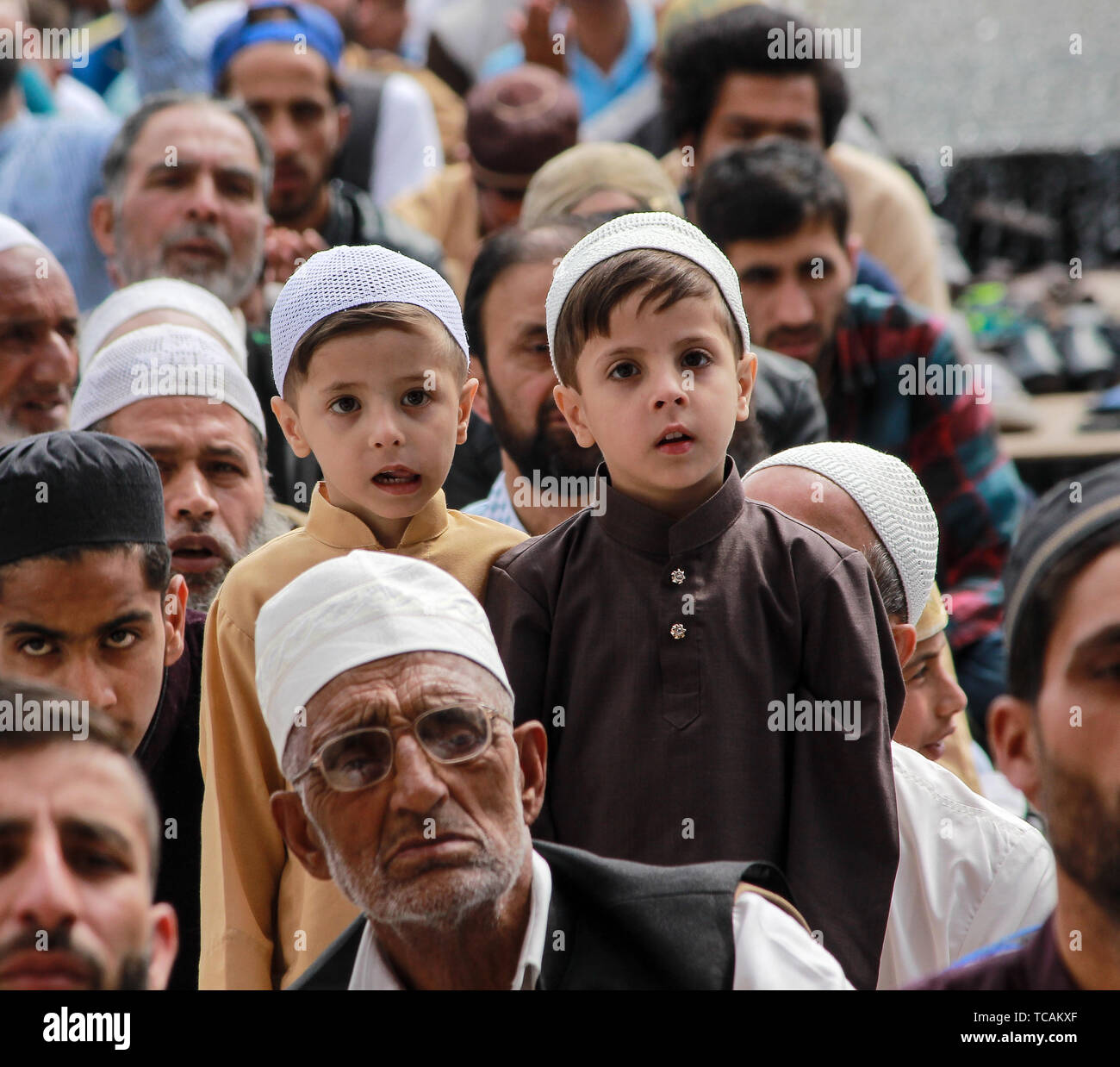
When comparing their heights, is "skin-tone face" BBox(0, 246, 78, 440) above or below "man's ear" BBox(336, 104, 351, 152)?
below

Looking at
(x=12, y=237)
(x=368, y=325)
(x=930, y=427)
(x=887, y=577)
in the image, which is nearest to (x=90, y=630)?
(x=368, y=325)

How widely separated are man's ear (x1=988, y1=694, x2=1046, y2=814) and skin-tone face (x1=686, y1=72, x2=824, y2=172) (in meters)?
3.28

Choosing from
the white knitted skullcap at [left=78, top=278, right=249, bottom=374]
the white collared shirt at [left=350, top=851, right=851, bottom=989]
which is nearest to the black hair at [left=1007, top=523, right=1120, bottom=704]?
the white collared shirt at [left=350, top=851, right=851, bottom=989]

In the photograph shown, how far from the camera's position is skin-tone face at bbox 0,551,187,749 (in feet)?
Answer: 8.01

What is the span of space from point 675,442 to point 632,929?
2.37 feet

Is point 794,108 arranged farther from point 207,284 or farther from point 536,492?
→ point 536,492

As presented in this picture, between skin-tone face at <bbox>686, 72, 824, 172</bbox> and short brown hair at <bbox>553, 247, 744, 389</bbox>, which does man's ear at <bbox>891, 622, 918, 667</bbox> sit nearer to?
short brown hair at <bbox>553, 247, 744, 389</bbox>

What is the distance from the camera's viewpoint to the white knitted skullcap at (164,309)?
140 inches

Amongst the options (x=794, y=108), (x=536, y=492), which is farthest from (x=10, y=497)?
(x=794, y=108)

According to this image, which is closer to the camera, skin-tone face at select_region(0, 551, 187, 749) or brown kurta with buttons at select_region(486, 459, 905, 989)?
brown kurta with buttons at select_region(486, 459, 905, 989)

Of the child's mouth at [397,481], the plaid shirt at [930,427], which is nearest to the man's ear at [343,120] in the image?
the plaid shirt at [930,427]

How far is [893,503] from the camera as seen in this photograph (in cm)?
272

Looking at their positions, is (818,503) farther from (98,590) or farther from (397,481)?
(98,590)

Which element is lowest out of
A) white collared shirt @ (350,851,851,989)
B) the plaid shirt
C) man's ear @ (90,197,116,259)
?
white collared shirt @ (350,851,851,989)
